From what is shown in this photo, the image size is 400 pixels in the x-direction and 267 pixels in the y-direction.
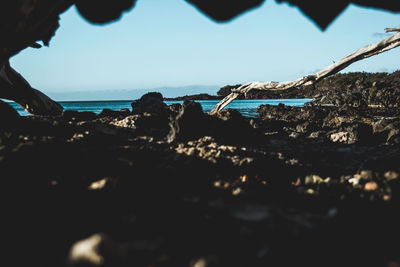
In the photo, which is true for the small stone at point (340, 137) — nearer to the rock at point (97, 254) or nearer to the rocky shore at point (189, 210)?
the rocky shore at point (189, 210)

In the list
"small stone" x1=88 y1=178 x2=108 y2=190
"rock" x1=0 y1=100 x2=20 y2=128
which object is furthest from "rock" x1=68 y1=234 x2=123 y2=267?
"rock" x1=0 y1=100 x2=20 y2=128

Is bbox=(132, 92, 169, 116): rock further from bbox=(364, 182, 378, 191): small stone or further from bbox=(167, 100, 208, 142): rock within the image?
bbox=(364, 182, 378, 191): small stone

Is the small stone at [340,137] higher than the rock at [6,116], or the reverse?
the rock at [6,116]

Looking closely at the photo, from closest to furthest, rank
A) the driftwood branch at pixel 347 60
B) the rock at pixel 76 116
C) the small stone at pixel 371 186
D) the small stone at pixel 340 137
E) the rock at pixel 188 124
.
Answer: the small stone at pixel 371 186, the driftwood branch at pixel 347 60, the rock at pixel 188 124, the small stone at pixel 340 137, the rock at pixel 76 116

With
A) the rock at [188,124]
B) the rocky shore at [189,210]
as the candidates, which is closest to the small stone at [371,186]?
the rocky shore at [189,210]

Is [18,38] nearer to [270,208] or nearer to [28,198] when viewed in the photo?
[28,198]

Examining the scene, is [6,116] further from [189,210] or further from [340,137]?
[340,137]

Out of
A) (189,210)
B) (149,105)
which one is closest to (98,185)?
(189,210)

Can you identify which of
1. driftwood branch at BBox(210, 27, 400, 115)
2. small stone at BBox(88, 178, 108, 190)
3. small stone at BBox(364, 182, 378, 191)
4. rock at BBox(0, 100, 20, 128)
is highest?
driftwood branch at BBox(210, 27, 400, 115)

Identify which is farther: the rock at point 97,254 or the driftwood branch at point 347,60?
the driftwood branch at point 347,60

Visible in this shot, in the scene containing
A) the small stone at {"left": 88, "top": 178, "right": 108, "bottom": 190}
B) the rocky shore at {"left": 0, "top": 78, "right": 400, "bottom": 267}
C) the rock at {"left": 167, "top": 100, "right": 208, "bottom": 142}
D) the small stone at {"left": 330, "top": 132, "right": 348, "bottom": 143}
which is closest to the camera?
the rocky shore at {"left": 0, "top": 78, "right": 400, "bottom": 267}

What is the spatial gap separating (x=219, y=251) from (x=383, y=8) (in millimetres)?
2532

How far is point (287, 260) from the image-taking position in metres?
1.44

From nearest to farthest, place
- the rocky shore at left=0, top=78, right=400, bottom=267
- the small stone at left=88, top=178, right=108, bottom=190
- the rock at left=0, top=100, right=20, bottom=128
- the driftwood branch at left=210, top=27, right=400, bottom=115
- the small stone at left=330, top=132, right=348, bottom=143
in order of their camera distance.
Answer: the rocky shore at left=0, top=78, right=400, bottom=267 → the small stone at left=88, top=178, right=108, bottom=190 → the driftwood branch at left=210, top=27, right=400, bottom=115 → the rock at left=0, top=100, right=20, bottom=128 → the small stone at left=330, top=132, right=348, bottom=143
